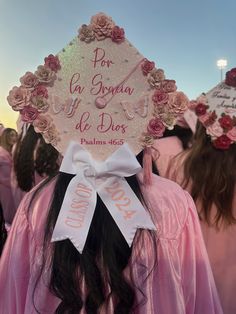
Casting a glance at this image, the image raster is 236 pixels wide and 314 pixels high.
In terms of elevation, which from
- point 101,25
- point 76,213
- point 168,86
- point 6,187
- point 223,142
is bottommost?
point 6,187

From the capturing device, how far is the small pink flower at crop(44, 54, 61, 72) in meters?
0.74

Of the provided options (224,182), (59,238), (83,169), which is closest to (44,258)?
(59,238)

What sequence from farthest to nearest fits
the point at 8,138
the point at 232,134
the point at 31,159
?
the point at 8,138 → the point at 31,159 → the point at 232,134

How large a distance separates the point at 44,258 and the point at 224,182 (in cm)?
72

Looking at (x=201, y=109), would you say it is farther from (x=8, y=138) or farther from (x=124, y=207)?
(x=8, y=138)

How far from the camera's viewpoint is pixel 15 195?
193 centimetres

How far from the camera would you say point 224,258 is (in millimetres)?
1319

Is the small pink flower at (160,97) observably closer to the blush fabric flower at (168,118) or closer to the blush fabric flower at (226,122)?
the blush fabric flower at (168,118)

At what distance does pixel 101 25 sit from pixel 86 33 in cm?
3

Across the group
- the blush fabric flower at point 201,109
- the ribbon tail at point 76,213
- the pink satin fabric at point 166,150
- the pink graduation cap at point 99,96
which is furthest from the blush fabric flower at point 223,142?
the ribbon tail at point 76,213

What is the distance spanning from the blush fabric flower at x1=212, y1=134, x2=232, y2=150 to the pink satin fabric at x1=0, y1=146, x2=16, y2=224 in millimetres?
1053

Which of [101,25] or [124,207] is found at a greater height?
[101,25]

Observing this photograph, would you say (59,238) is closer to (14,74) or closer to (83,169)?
(83,169)

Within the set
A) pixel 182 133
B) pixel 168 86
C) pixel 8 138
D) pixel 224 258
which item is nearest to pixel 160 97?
pixel 168 86
